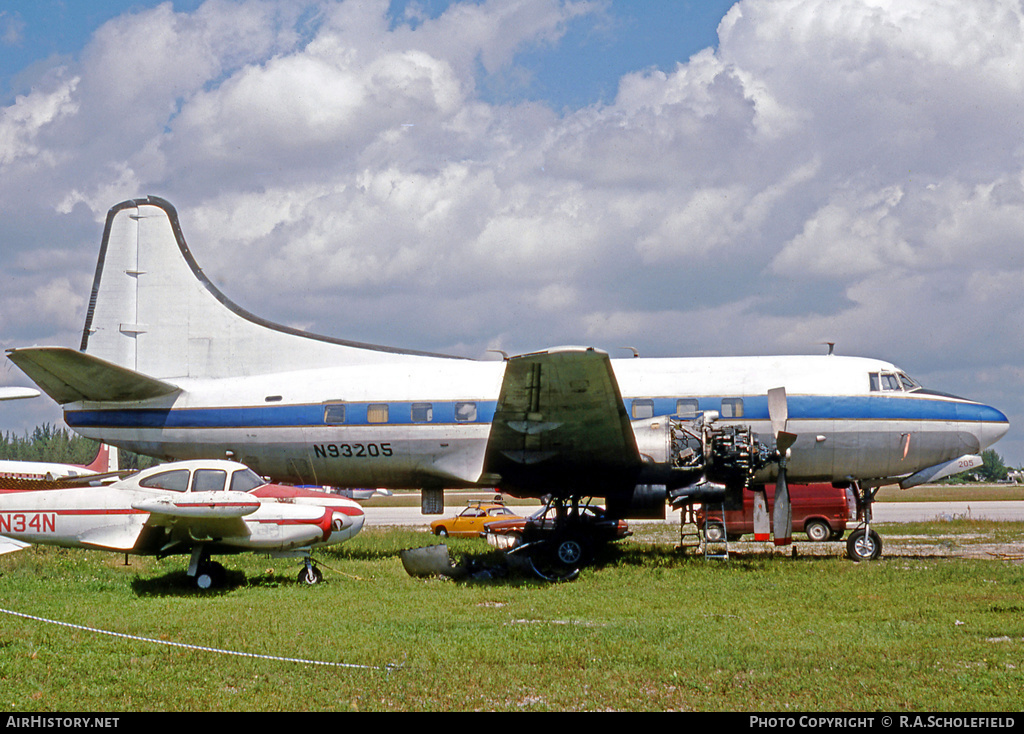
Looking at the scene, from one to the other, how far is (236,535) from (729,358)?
35.0 feet

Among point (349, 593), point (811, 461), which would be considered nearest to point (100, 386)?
point (349, 593)

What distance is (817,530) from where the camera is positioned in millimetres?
24438

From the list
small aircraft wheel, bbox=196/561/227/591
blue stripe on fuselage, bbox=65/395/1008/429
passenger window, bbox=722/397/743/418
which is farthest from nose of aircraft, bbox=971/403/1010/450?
small aircraft wheel, bbox=196/561/227/591

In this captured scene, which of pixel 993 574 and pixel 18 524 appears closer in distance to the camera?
pixel 18 524

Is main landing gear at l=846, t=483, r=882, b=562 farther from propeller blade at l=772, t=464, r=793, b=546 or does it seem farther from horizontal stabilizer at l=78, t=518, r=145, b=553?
horizontal stabilizer at l=78, t=518, r=145, b=553

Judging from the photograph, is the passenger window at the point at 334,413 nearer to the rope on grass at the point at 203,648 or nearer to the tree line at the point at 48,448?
the rope on grass at the point at 203,648

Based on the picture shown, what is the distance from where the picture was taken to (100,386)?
17.6 metres

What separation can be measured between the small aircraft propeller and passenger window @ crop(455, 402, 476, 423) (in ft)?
19.8

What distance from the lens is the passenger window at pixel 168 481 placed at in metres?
14.0

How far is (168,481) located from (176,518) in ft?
2.42

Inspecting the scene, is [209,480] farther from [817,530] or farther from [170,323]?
[817,530]

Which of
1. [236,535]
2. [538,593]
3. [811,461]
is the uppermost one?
[811,461]
